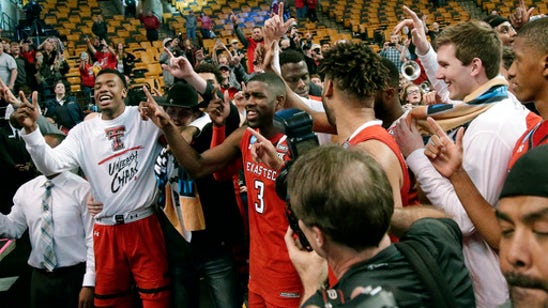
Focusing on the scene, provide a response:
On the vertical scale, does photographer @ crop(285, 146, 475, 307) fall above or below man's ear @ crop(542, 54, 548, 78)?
below

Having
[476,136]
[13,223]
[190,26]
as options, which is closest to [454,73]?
[476,136]

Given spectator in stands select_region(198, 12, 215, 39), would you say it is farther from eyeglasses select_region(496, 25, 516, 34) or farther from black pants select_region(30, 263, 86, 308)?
black pants select_region(30, 263, 86, 308)

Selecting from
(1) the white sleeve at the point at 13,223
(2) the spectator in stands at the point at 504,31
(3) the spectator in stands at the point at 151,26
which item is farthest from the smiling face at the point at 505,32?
A: (3) the spectator in stands at the point at 151,26

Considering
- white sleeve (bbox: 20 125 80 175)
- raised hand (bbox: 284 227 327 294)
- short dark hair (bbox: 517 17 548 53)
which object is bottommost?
white sleeve (bbox: 20 125 80 175)

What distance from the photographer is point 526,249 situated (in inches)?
45.1

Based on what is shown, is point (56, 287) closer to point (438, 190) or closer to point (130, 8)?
point (438, 190)

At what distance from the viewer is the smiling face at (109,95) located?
3.69 metres

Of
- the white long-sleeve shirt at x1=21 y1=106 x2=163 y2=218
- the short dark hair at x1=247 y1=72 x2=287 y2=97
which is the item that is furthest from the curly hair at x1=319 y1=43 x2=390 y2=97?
the white long-sleeve shirt at x1=21 y1=106 x2=163 y2=218

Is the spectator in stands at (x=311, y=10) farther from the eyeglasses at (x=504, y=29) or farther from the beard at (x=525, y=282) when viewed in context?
the beard at (x=525, y=282)

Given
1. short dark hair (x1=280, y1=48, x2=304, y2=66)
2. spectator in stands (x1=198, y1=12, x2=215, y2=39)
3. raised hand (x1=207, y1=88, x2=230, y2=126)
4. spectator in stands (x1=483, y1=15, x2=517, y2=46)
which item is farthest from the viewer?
spectator in stands (x1=198, y1=12, x2=215, y2=39)

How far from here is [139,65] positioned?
15156 millimetres

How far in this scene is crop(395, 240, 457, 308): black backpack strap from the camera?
4.25 ft

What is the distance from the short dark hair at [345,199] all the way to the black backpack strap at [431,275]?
4.0 inches

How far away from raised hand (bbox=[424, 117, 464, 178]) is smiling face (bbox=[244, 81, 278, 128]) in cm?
140
